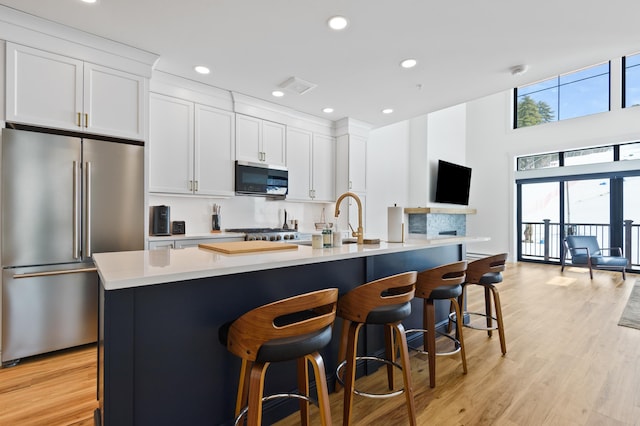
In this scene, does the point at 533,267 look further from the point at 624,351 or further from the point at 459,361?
the point at 459,361

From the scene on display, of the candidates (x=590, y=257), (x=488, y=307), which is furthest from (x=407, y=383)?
(x=590, y=257)

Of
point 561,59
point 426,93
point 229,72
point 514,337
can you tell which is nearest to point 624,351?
point 514,337

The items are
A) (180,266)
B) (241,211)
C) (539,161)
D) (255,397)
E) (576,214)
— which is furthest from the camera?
(539,161)

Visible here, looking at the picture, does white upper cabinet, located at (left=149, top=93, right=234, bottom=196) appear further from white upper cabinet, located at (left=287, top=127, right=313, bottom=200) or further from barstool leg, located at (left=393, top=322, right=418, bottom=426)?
barstool leg, located at (left=393, top=322, right=418, bottom=426)

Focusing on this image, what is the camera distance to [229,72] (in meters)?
3.40

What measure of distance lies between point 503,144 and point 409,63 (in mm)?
5750

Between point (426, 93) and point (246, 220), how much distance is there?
2836 millimetres

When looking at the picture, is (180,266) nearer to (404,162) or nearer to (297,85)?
(297,85)

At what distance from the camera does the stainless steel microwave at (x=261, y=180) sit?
3.99 metres

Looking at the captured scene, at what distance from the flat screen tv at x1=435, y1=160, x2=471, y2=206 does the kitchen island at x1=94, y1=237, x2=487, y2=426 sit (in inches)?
217

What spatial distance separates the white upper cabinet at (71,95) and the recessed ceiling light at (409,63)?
8.21 ft

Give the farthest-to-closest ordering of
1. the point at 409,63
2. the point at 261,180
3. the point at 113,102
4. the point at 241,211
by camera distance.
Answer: the point at 241,211, the point at 261,180, the point at 409,63, the point at 113,102

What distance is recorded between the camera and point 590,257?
552 cm

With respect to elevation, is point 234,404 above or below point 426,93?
below
